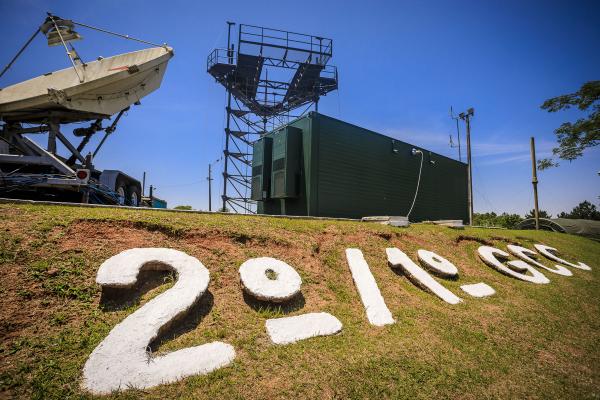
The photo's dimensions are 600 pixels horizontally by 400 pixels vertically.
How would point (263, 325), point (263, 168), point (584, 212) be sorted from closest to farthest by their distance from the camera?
1. point (263, 325)
2. point (263, 168)
3. point (584, 212)

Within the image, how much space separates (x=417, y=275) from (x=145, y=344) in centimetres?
555

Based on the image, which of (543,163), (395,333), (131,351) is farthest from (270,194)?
(543,163)

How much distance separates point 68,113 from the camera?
1011 cm

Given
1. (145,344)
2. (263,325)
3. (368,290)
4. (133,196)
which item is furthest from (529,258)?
(133,196)

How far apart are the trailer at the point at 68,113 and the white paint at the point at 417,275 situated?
8360 millimetres

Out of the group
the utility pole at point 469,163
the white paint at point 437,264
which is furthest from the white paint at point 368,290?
the utility pole at point 469,163

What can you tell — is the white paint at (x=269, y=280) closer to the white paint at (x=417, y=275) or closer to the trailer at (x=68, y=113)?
the white paint at (x=417, y=275)

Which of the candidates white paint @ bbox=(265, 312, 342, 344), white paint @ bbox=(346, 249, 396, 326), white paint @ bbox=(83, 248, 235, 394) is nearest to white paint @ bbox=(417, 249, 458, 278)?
white paint @ bbox=(346, 249, 396, 326)

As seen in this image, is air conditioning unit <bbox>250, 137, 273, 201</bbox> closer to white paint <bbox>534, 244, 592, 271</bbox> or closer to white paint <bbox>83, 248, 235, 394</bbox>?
white paint <bbox>83, 248, 235, 394</bbox>

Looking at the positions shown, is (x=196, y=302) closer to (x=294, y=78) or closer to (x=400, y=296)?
(x=400, y=296)

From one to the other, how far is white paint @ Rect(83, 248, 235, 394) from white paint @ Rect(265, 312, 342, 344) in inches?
26.2

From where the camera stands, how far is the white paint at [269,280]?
4398 mm

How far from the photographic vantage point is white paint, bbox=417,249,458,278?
23.9ft

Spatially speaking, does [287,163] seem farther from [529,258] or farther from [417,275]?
[529,258]
